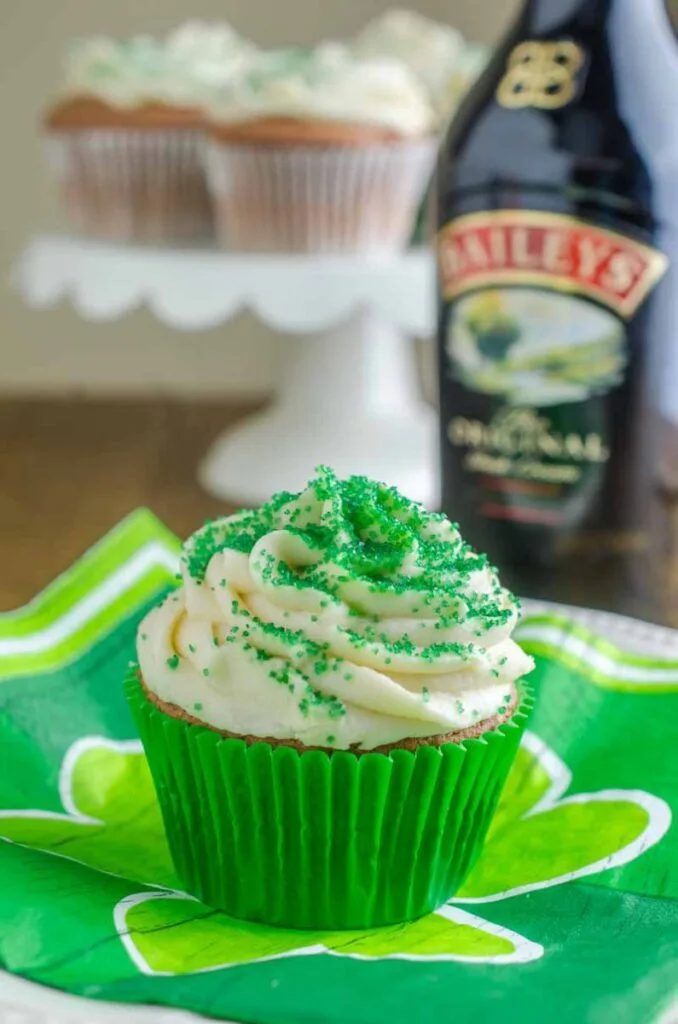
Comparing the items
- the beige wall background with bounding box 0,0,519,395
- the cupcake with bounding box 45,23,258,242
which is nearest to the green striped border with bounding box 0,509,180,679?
the cupcake with bounding box 45,23,258,242

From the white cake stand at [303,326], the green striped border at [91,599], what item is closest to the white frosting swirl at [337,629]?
the green striped border at [91,599]

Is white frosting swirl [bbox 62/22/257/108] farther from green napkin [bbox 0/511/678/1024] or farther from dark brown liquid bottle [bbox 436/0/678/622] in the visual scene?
green napkin [bbox 0/511/678/1024]

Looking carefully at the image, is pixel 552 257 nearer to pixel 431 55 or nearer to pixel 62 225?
pixel 431 55

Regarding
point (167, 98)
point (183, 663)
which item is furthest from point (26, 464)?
point (183, 663)

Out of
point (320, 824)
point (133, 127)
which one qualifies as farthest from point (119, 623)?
point (133, 127)

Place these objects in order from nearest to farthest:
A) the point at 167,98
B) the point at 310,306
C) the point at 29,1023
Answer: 1. the point at 29,1023
2. the point at 310,306
3. the point at 167,98

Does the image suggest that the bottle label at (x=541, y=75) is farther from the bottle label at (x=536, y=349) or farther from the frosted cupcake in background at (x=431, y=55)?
the frosted cupcake in background at (x=431, y=55)

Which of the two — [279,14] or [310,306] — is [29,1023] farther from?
[279,14]
